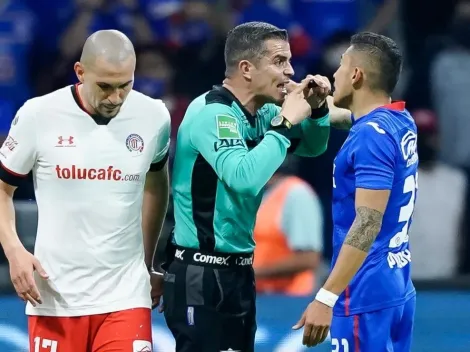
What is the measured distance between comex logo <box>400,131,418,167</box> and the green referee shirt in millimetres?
504

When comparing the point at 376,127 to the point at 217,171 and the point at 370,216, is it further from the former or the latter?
the point at 217,171

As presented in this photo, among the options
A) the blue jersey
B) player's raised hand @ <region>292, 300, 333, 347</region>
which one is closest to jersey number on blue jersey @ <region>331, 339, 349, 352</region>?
the blue jersey

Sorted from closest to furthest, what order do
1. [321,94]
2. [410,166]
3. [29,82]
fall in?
[410,166]
[321,94]
[29,82]

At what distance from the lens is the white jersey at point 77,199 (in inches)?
199

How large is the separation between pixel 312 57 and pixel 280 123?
5332 mm

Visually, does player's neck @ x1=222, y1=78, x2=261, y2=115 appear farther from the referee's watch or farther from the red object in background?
the red object in background

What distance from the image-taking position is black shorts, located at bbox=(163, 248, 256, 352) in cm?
526

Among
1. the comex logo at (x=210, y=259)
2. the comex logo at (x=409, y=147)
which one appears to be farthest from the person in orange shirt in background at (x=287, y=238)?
the comex logo at (x=409, y=147)

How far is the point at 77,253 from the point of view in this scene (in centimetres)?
507

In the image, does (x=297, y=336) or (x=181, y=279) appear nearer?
(x=181, y=279)

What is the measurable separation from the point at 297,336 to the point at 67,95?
8.59 ft

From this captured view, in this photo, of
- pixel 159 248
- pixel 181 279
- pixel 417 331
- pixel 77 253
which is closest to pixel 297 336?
pixel 417 331

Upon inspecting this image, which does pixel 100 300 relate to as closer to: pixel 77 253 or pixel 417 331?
pixel 77 253

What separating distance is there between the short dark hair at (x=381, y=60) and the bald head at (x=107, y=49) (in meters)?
1.02
